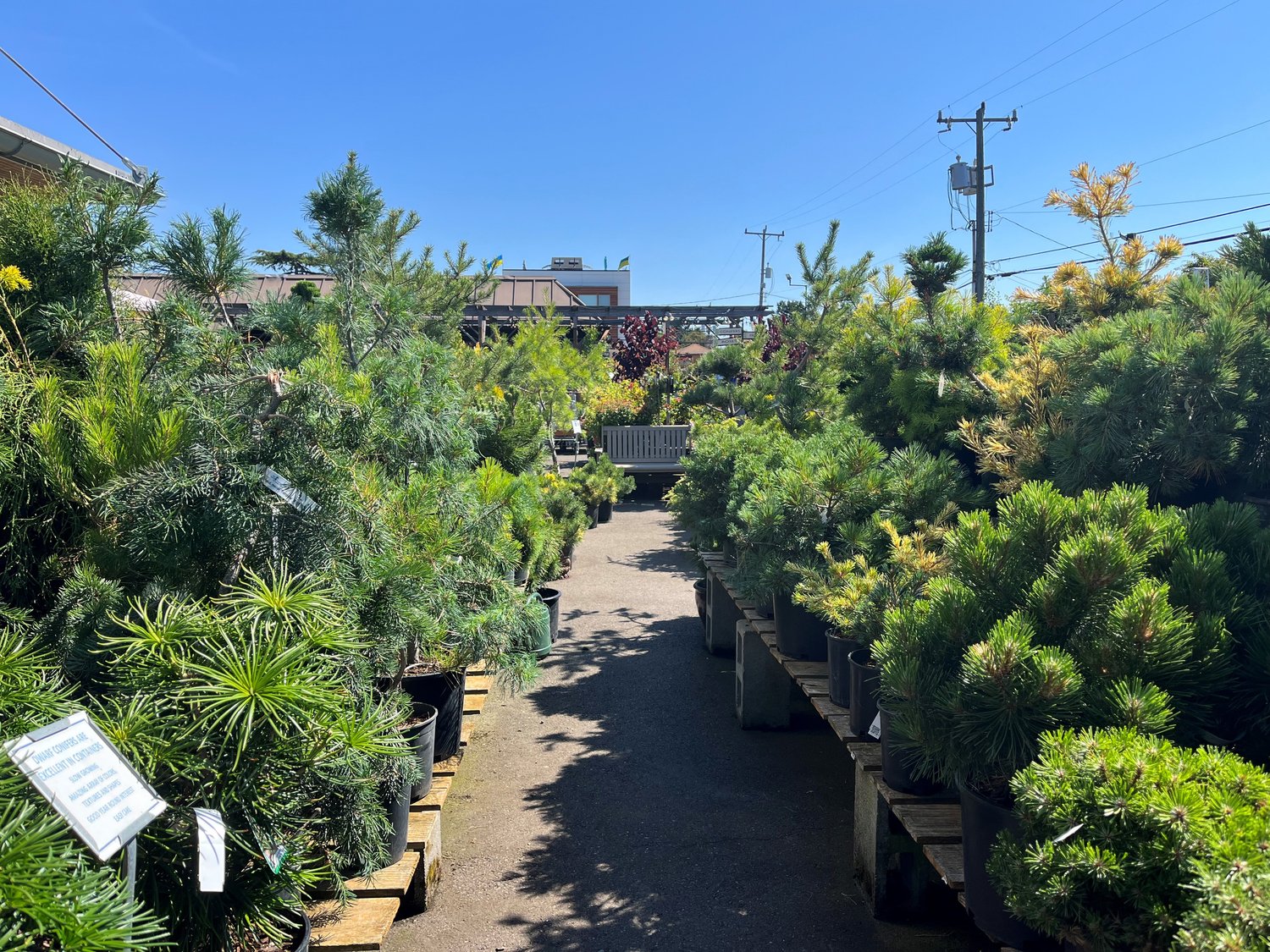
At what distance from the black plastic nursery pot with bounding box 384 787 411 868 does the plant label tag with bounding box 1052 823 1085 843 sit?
5.96 feet

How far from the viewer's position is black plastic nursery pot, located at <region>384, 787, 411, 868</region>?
93.6 inches

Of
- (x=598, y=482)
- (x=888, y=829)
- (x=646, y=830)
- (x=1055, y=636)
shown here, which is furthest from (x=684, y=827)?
(x=598, y=482)

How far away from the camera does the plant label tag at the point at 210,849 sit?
1.16 meters

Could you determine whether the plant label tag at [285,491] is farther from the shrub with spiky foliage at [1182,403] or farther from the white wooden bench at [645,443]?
the white wooden bench at [645,443]

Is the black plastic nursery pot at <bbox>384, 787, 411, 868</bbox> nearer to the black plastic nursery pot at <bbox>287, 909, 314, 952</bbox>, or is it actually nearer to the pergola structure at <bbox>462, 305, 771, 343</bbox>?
the black plastic nursery pot at <bbox>287, 909, 314, 952</bbox>

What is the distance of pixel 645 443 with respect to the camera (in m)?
13.1

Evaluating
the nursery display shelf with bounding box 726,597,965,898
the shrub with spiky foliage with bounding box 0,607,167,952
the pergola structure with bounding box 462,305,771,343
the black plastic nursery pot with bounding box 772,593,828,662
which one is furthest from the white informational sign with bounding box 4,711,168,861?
the pergola structure with bounding box 462,305,771,343

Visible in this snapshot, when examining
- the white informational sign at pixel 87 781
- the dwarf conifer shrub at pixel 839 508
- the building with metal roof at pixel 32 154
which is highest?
the building with metal roof at pixel 32 154

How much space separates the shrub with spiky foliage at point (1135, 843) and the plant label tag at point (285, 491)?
153 centimetres

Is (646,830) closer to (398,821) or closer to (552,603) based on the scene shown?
(398,821)

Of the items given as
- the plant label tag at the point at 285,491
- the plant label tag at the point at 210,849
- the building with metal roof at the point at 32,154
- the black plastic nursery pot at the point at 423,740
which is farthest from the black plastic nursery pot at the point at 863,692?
the building with metal roof at the point at 32,154

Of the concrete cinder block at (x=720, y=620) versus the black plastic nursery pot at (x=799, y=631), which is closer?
the black plastic nursery pot at (x=799, y=631)

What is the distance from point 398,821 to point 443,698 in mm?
748

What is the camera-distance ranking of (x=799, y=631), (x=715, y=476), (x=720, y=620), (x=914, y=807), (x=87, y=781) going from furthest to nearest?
(x=720, y=620) → (x=715, y=476) → (x=799, y=631) → (x=914, y=807) → (x=87, y=781)
